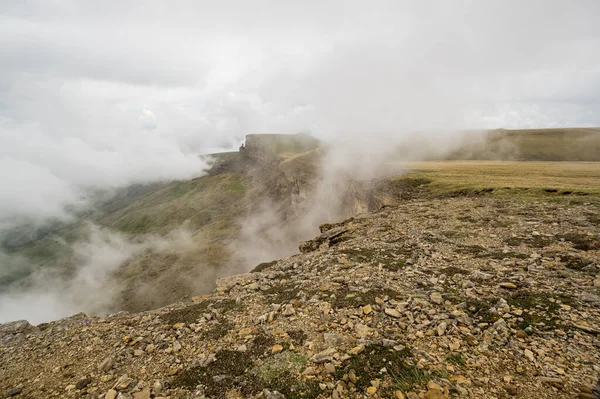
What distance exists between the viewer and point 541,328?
27.3 feet

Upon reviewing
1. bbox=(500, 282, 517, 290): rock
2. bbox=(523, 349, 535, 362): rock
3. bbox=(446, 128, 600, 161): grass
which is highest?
bbox=(446, 128, 600, 161): grass

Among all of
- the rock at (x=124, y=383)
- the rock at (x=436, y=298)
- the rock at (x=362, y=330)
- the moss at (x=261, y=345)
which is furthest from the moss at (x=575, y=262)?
the rock at (x=124, y=383)

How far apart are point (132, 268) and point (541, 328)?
581ft

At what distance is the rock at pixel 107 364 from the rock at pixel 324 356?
732 centimetres

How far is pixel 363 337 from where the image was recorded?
914 centimetres

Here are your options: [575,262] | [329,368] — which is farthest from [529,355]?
[575,262]

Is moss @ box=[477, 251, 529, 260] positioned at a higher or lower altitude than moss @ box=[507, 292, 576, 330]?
lower

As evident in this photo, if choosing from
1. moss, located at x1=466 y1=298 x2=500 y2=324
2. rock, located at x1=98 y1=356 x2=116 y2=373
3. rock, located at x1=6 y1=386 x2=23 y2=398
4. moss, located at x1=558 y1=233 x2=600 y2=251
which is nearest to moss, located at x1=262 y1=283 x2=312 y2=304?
rock, located at x1=98 y1=356 x2=116 y2=373

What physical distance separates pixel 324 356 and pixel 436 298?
5.62 metres

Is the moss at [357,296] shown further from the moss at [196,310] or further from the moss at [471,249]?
the moss at [471,249]

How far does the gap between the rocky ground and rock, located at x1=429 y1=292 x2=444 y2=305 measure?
60 millimetres

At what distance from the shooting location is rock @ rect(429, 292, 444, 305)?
10.7 m

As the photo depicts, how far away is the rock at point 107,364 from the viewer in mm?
9289

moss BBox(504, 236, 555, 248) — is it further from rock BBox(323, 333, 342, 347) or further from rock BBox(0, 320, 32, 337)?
rock BBox(0, 320, 32, 337)
